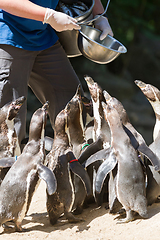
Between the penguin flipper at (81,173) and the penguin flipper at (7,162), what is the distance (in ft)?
1.30

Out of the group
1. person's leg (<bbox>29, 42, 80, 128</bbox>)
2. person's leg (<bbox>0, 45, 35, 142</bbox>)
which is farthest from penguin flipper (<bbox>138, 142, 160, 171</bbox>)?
person's leg (<bbox>0, 45, 35, 142</bbox>)

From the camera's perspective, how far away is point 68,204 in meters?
2.00

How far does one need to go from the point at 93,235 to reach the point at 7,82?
3.80 ft

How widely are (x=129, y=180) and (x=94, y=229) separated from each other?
369 mm

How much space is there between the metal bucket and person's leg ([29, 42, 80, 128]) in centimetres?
13

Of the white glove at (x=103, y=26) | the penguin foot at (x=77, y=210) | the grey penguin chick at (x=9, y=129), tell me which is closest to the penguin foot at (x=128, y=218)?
the penguin foot at (x=77, y=210)

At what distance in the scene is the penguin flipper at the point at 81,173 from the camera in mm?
2012

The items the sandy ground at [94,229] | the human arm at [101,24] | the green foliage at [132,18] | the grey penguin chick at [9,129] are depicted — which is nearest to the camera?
the sandy ground at [94,229]

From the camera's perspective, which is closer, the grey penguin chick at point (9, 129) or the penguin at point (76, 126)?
the grey penguin chick at point (9, 129)

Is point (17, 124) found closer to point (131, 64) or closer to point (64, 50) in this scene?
point (64, 50)

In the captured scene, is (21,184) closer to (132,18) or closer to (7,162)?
(7,162)

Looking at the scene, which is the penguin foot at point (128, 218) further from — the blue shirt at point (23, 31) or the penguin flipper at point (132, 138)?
the blue shirt at point (23, 31)

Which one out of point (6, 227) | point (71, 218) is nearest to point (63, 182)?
point (71, 218)

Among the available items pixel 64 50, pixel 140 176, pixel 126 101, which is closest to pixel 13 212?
pixel 140 176
